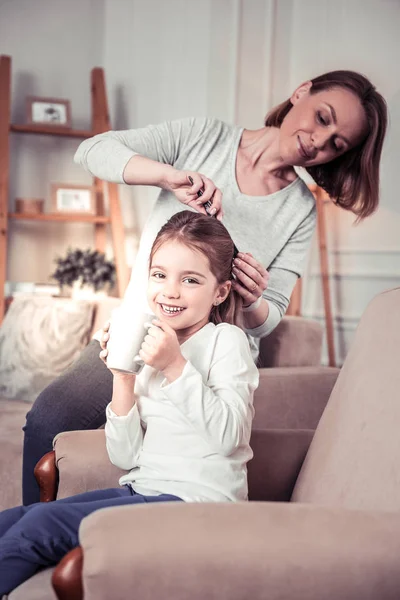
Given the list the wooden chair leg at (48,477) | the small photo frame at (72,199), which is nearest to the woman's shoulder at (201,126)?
the wooden chair leg at (48,477)

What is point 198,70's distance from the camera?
3193 millimetres

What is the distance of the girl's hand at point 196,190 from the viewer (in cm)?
128

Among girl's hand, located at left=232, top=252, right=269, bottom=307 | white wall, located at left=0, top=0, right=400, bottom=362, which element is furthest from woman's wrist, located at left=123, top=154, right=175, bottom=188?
white wall, located at left=0, top=0, right=400, bottom=362

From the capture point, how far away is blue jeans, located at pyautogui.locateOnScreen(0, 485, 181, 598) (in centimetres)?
92

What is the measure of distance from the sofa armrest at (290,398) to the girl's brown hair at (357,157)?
46 cm

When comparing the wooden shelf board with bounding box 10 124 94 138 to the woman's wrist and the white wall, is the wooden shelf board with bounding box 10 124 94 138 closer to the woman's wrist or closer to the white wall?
the white wall

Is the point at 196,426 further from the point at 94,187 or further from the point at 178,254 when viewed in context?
the point at 94,187

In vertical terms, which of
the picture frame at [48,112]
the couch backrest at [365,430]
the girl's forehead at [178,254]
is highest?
the picture frame at [48,112]

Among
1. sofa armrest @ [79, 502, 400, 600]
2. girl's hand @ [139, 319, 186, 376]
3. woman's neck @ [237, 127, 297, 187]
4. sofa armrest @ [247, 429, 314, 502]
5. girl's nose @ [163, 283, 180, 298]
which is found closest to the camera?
sofa armrest @ [79, 502, 400, 600]

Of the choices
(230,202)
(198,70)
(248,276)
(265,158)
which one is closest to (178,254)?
(248,276)

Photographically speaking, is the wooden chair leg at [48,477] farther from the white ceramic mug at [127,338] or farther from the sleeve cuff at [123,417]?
the white ceramic mug at [127,338]

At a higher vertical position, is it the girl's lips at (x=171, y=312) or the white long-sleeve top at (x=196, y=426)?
the girl's lips at (x=171, y=312)

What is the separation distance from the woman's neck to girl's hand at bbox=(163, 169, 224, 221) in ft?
1.05

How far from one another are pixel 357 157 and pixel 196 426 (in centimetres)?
80
